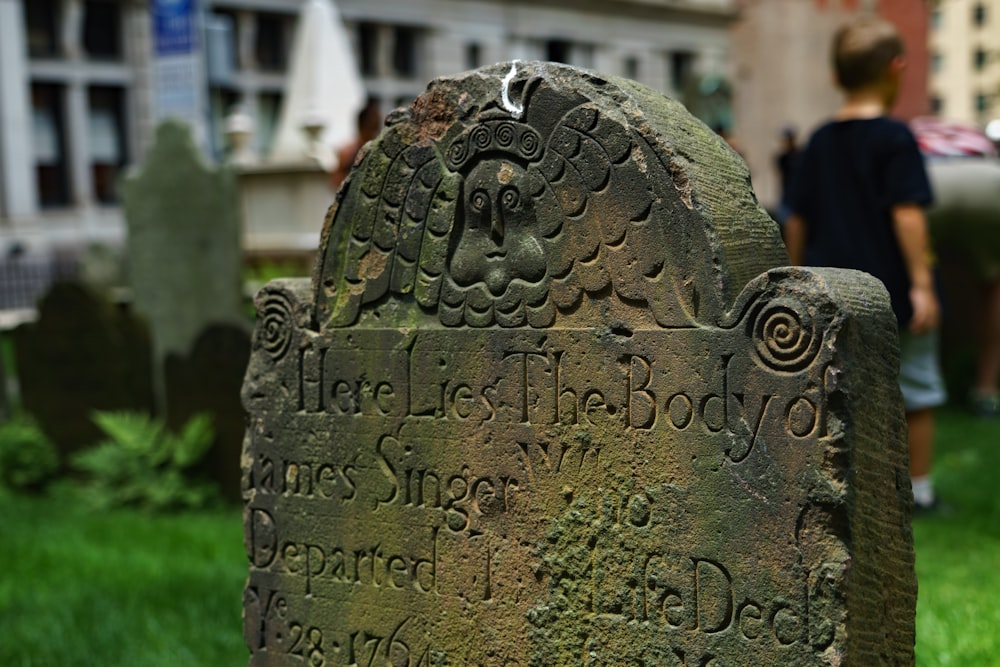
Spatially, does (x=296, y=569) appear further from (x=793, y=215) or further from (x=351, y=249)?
(x=793, y=215)

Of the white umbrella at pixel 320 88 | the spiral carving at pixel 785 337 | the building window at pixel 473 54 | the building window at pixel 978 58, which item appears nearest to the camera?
the spiral carving at pixel 785 337

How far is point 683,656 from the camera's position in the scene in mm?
2857

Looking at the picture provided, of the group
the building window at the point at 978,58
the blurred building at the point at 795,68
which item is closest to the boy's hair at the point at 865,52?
the blurred building at the point at 795,68

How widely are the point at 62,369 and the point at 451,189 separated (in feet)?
18.3

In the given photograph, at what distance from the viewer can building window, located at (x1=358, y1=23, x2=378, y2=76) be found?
2884 cm

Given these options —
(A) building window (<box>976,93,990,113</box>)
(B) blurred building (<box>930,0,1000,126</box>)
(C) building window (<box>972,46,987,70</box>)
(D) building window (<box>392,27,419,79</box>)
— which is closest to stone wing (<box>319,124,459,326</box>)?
(D) building window (<box>392,27,419,79</box>)

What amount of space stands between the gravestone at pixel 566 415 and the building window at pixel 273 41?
82.7 feet

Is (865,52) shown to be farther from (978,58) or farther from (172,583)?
(978,58)

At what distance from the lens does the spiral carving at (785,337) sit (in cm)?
266

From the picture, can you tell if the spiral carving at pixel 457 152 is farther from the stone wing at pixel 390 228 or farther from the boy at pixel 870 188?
the boy at pixel 870 188

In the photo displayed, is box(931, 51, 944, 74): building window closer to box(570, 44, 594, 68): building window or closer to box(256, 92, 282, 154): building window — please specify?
box(570, 44, 594, 68): building window

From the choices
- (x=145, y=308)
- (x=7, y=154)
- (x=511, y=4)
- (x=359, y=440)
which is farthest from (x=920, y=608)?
(x=511, y=4)

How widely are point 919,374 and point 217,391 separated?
3.96m

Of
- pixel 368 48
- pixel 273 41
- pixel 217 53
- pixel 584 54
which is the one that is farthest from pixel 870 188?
pixel 584 54
